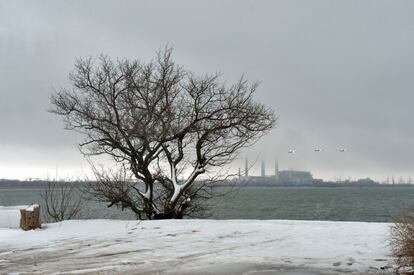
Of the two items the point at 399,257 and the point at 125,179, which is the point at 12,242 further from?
the point at 399,257

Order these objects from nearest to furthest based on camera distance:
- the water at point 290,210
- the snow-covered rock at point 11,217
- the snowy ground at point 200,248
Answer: the snowy ground at point 200,248 → the snow-covered rock at point 11,217 → the water at point 290,210

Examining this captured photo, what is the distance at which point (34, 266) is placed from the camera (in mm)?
11547

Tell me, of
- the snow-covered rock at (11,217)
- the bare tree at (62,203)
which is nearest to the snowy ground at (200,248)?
the snow-covered rock at (11,217)

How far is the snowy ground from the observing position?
34.3 ft

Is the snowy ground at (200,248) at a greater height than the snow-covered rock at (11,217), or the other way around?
the snow-covered rock at (11,217)

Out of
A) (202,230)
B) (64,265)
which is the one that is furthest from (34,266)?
(202,230)

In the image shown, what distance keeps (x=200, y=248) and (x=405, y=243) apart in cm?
537

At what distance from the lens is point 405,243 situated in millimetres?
9164

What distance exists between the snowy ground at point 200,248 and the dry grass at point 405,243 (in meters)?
0.37

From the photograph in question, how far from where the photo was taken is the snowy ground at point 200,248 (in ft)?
34.3

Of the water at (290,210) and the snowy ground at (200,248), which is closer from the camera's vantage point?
the snowy ground at (200,248)

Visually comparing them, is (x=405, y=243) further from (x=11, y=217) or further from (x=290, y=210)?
(x=290, y=210)

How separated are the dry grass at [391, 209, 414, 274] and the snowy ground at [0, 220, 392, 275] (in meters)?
0.37

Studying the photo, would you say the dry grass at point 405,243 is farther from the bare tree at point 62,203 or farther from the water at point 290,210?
the bare tree at point 62,203
